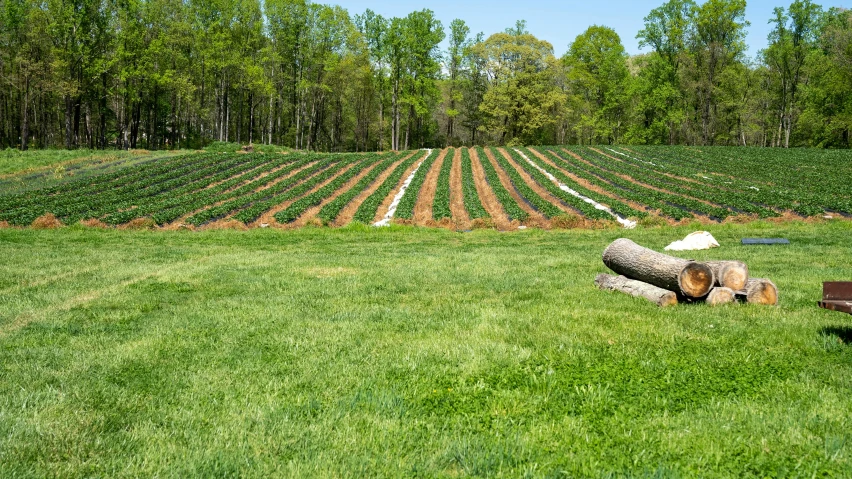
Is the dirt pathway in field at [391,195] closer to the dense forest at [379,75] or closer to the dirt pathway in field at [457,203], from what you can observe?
the dirt pathway in field at [457,203]

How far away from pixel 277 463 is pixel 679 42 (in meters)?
73.9

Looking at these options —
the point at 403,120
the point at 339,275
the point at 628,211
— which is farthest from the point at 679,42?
the point at 339,275

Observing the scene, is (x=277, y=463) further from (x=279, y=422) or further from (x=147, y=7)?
(x=147, y=7)

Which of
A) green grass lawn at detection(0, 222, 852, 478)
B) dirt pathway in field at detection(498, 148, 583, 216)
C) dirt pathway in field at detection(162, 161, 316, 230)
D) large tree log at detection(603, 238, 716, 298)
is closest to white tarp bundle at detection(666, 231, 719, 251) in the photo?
green grass lawn at detection(0, 222, 852, 478)

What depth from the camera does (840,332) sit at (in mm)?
6238

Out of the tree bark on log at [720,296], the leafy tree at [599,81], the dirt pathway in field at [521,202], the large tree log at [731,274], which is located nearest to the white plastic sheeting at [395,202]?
the dirt pathway in field at [521,202]

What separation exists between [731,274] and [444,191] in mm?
22301

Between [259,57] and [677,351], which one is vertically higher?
[259,57]

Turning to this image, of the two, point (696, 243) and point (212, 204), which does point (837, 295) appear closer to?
point (696, 243)

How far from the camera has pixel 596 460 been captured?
3.58 meters

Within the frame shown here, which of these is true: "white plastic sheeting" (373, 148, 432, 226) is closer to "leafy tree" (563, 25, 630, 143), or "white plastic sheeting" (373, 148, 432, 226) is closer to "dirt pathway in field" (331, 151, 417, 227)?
"dirt pathway in field" (331, 151, 417, 227)

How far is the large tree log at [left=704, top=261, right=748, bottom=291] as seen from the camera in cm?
795

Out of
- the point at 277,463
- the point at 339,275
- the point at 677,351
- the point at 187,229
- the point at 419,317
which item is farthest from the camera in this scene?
the point at 187,229

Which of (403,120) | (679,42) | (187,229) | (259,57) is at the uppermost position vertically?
(679,42)
